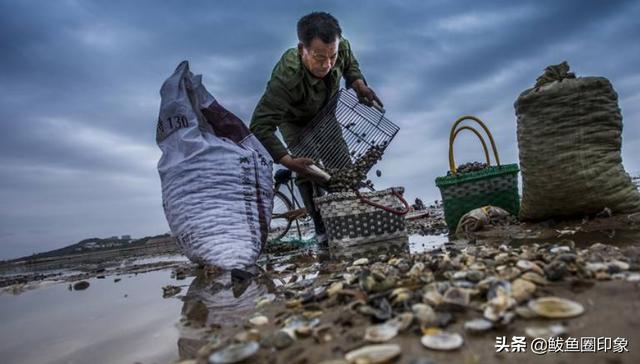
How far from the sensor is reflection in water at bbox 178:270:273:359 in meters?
1.71

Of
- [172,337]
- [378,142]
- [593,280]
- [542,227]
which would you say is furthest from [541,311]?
[378,142]

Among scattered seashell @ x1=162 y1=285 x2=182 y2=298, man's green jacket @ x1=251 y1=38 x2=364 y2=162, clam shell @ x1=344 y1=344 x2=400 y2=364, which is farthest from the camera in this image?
man's green jacket @ x1=251 y1=38 x2=364 y2=162

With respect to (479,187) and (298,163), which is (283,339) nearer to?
(298,163)

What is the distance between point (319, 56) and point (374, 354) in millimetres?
3405

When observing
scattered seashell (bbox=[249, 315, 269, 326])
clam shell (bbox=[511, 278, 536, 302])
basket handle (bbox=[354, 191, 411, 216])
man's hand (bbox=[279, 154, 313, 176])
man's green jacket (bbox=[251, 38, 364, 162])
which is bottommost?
scattered seashell (bbox=[249, 315, 269, 326])

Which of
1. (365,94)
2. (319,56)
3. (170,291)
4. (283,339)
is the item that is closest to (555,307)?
(283,339)

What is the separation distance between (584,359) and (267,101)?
369cm

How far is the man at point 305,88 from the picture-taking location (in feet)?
13.1

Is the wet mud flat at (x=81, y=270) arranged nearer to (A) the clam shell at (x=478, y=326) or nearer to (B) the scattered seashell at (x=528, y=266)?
(B) the scattered seashell at (x=528, y=266)

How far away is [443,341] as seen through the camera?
114cm

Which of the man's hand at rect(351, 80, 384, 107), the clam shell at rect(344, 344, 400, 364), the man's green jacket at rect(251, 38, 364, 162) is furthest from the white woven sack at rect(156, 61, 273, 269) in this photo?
the clam shell at rect(344, 344, 400, 364)

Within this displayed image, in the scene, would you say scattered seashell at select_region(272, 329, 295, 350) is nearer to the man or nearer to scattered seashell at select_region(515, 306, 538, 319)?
scattered seashell at select_region(515, 306, 538, 319)

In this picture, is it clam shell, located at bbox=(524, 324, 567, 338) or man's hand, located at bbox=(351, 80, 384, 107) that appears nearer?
clam shell, located at bbox=(524, 324, 567, 338)

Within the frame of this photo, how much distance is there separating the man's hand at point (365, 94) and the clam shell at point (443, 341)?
12.1 ft
